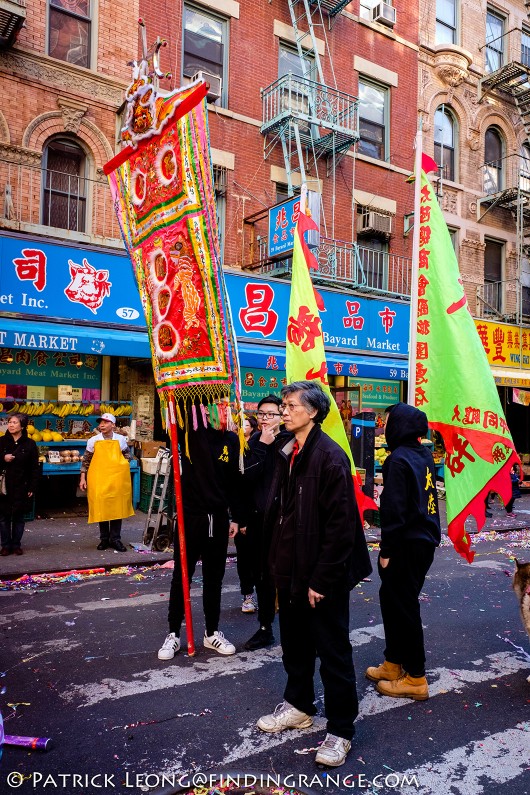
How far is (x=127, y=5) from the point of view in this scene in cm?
1223

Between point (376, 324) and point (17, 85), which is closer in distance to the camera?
point (17, 85)

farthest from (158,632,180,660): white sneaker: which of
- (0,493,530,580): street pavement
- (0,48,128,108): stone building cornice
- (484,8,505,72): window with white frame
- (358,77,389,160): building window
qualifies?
(484,8,505,72): window with white frame

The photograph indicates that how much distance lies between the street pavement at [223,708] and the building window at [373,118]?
13.7 m

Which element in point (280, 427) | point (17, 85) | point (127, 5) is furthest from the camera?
point (127, 5)

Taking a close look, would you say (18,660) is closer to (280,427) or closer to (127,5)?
(280,427)

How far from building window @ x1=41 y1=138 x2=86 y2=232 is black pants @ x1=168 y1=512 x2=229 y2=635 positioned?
8.81 m

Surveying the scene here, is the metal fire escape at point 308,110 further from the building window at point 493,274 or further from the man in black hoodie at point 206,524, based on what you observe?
the man in black hoodie at point 206,524

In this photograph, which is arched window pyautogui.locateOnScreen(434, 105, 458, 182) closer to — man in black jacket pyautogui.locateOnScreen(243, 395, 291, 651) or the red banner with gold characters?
the red banner with gold characters

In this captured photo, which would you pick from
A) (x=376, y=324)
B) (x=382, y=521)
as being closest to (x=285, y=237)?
(x=376, y=324)

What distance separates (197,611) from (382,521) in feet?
8.98

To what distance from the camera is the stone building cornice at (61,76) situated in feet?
35.7

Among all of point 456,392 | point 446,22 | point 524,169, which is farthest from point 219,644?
point 524,169

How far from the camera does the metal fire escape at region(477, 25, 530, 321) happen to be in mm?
18250

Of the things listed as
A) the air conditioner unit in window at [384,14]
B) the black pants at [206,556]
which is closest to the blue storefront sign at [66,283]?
the black pants at [206,556]
